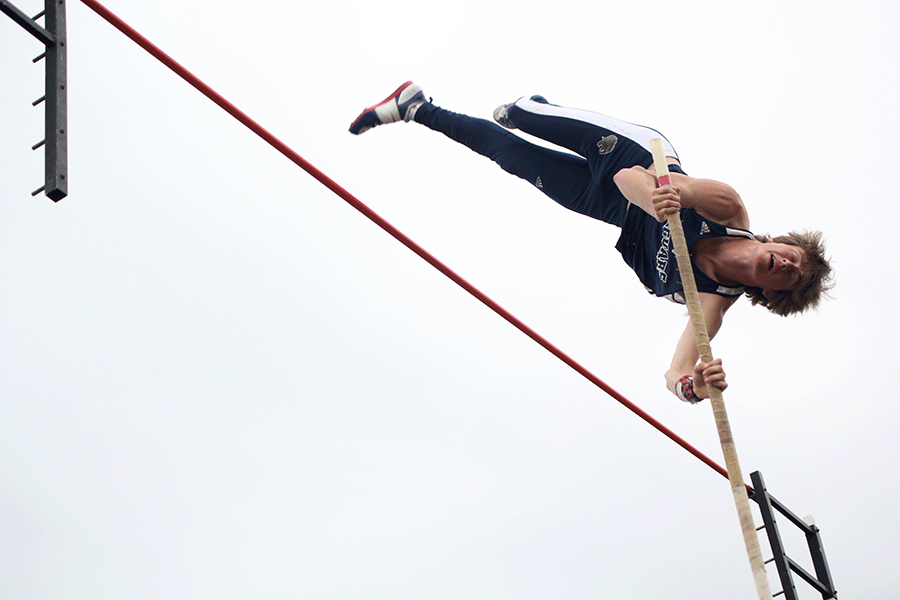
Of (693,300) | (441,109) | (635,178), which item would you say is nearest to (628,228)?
(635,178)

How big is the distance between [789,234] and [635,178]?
0.97 metres

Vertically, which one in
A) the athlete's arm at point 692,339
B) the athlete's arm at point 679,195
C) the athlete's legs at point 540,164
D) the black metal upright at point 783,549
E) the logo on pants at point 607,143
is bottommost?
the black metal upright at point 783,549

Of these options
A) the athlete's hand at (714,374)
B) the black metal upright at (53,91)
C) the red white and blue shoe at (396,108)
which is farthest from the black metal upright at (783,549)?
the black metal upright at (53,91)

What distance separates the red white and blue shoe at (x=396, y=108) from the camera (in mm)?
4535

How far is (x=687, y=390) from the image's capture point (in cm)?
404

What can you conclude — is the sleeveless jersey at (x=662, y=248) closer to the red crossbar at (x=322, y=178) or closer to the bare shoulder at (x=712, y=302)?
the bare shoulder at (x=712, y=302)

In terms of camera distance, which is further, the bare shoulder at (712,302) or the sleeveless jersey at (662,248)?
the bare shoulder at (712,302)

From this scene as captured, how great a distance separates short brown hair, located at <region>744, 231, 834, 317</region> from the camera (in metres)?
4.26

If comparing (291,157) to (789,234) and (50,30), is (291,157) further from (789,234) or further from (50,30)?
(789,234)

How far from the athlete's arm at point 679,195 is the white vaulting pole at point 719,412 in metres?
0.06

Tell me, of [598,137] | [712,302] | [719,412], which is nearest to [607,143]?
[598,137]

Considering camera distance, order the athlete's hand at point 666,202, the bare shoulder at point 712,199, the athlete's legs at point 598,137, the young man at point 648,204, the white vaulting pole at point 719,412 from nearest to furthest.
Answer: the white vaulting pole at point 719,412 → the athlete's hand at point 666,202 → the bare shoulder at point 712,199 → the young man at point 648,204 → the athlete's legs at point 598,137

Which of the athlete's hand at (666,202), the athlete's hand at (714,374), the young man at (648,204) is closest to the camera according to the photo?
the athlete's hand at (714,374)

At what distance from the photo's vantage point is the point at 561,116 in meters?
4.21
